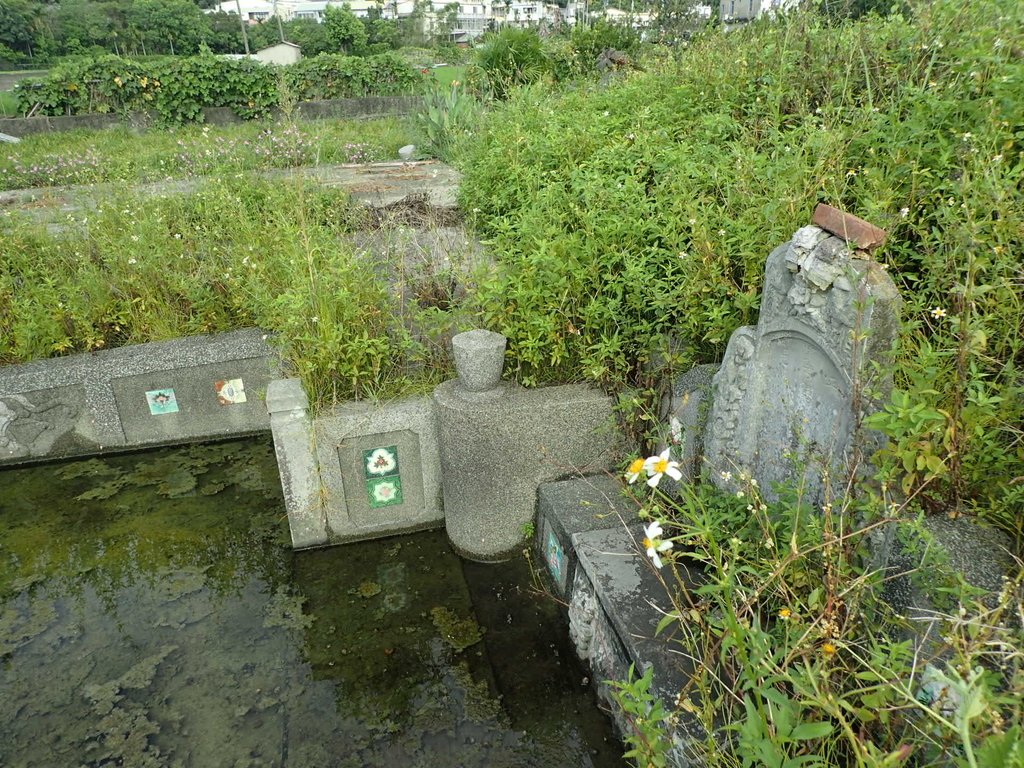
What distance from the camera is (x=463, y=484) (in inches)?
129

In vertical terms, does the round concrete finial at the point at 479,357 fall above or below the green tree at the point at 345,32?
below

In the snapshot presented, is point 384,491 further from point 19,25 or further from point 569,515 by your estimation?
point 19,25

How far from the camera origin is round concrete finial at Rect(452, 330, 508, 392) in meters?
3.08

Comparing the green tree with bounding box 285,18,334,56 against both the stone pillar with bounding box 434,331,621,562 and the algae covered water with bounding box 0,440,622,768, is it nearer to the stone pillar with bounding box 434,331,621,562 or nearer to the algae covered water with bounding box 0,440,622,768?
the algae covered water with bounding box 0,440,622,768

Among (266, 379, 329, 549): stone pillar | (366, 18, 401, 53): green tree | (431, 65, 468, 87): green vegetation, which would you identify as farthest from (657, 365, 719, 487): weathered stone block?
(366, 18, 401, 53): green tree

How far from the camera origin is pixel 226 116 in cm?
1286

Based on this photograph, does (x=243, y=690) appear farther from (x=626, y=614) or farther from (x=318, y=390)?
(x=626, y=614)

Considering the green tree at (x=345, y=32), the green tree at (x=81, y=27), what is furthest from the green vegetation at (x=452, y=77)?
the green tree at (x=81, y=27)

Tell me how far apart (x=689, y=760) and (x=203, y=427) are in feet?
11.6

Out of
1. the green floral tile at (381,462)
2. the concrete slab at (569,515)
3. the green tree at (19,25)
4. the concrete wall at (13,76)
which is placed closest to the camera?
the concrete slab at (569,515)

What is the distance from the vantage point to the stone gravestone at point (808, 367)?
6.37ft

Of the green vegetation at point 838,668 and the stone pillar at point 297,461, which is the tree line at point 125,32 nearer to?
the stone pillar at point 297,461

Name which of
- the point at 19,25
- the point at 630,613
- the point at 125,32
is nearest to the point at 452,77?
the point at 630,613

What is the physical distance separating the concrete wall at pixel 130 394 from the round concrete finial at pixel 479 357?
138cm
